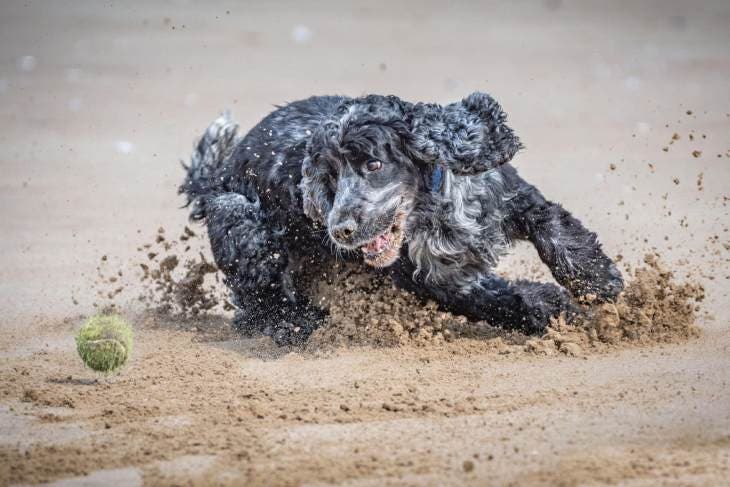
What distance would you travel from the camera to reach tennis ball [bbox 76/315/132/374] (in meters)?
5.57

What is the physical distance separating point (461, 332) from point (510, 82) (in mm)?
6542

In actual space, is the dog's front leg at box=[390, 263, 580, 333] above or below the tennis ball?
above

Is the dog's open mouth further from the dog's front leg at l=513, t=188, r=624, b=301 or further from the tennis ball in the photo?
the tennis ball

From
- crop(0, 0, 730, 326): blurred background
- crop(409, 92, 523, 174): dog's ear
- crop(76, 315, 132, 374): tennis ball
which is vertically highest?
crop(0, 0, 730, 326): blurred background

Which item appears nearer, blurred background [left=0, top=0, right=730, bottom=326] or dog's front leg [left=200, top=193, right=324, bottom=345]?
dog's front leg [left=200, top=193, right=324, bottom=345]

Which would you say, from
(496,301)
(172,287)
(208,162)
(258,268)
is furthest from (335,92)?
(496,301)

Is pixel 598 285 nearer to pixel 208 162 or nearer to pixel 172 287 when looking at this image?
pixel 208 162

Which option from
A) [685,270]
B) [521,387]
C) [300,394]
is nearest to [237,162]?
[300,394]

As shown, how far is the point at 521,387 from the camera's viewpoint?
5.30m

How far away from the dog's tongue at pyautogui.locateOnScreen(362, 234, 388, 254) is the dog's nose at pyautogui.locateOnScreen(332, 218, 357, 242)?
17 cm

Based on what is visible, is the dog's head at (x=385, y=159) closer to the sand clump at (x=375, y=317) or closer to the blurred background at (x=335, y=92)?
the sand clump at (x=375, y=317)

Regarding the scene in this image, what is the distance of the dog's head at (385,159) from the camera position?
18.6 feet

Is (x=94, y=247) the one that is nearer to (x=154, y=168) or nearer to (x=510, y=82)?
(x=154, y=168)

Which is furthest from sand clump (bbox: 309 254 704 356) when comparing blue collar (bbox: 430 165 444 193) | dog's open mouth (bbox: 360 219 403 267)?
blue collar (bbox: 430 165 444 193)
